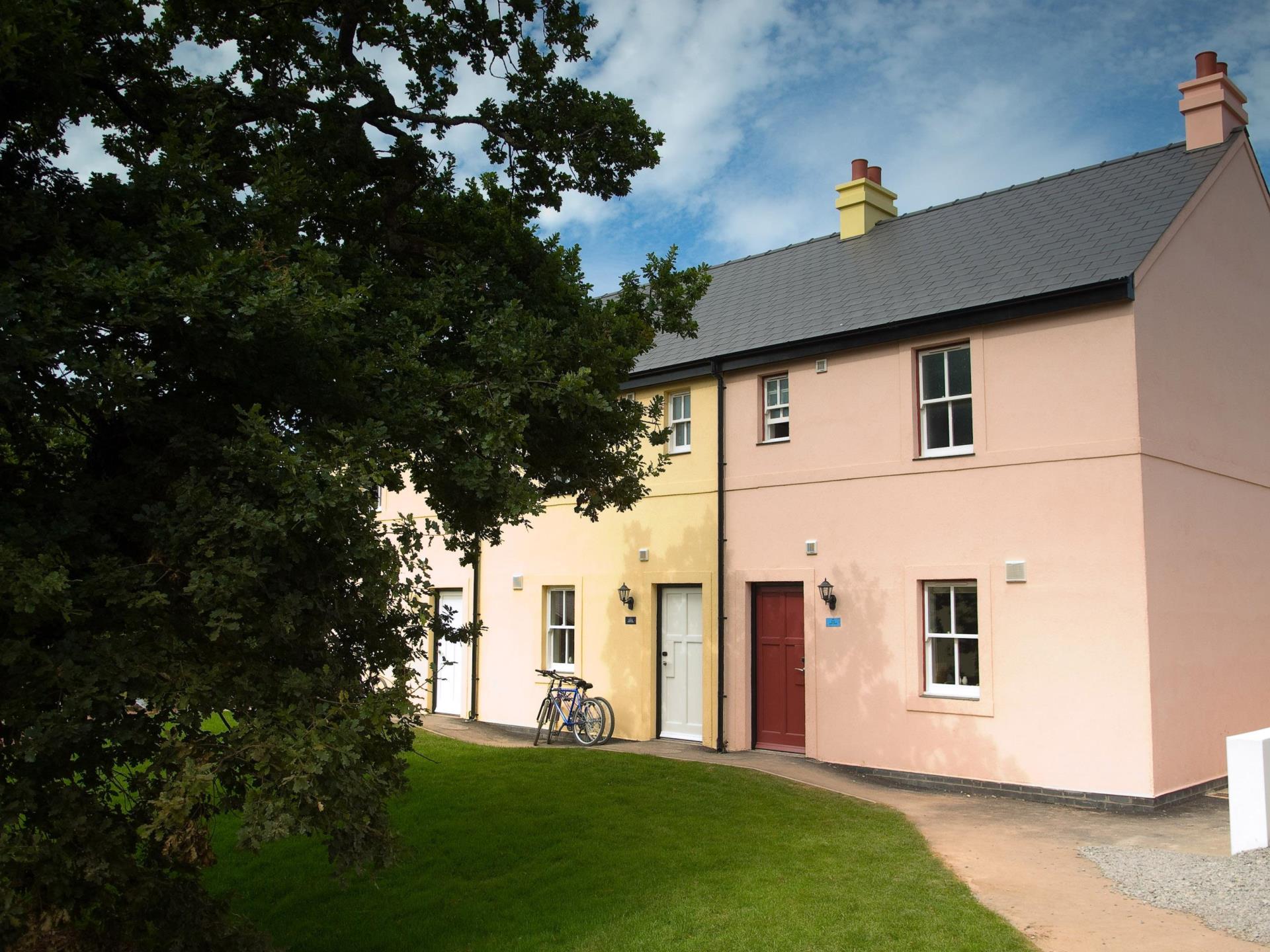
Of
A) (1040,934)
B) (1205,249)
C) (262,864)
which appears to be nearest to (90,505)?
(262,864)

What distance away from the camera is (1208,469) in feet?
43.9

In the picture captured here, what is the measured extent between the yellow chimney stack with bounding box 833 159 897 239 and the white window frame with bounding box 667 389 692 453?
4.03 m

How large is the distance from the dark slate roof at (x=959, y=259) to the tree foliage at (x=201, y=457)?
6964 millimetres

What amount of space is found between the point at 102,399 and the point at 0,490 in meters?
1.04

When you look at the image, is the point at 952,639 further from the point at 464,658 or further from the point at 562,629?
the point at 464,658

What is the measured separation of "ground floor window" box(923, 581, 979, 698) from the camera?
42.8ft

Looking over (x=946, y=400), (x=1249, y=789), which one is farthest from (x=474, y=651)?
(x=1249, y=789)

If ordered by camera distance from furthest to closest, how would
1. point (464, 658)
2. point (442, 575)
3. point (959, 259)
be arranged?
point (442, 575) < point (464, 658) < point (959, 259)

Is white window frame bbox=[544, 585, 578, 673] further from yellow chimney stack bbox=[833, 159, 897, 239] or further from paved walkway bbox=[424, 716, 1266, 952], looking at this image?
yellow chimney stack bbox=[833, 159, 897, 239]

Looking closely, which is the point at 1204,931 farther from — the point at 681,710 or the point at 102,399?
the point at 681,710

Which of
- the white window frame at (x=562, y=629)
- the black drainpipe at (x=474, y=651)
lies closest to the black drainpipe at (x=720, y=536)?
the white window frame at (x=562, y=629)

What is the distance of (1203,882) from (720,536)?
845 centimetres

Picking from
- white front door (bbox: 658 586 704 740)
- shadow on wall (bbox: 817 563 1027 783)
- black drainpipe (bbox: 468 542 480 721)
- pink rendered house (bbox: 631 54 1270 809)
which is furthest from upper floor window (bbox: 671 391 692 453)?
black drainpipe (bbox: 468 542 480 721)

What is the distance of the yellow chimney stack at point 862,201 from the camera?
58.5 feet
